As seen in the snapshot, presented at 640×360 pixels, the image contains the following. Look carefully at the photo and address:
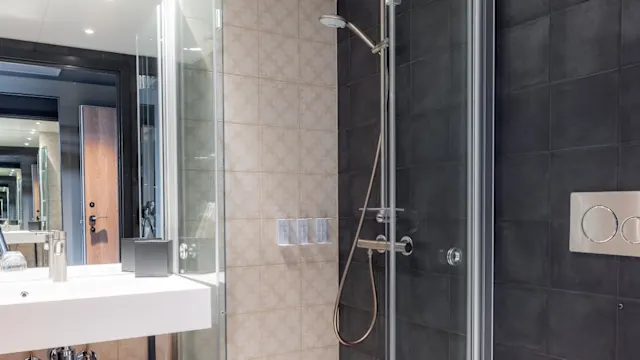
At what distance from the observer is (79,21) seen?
6.40 feet

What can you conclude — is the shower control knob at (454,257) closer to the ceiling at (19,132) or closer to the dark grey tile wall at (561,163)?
the dark grey tile wall at (561,163)

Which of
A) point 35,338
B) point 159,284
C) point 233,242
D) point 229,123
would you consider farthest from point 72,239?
point 229,123

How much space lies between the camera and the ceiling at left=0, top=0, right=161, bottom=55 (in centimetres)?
186

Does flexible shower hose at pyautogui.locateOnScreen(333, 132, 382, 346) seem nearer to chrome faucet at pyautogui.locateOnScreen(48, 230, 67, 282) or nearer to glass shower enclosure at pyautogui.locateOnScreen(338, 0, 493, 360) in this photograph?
glass shower enclosure at pyautogui.locateOnScreen(338, 0, 493, 360)

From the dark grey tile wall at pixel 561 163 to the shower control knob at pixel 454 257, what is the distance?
0.46 ft

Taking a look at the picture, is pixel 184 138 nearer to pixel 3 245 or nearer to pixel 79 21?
pixel 79 21

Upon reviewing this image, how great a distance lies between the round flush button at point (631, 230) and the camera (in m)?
1.34

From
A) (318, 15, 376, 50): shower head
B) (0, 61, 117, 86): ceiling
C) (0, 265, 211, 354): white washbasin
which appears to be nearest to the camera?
(0, 265, 211, 354): white washbasin

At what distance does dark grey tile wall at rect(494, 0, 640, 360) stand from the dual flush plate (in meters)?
0.03

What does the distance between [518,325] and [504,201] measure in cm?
43

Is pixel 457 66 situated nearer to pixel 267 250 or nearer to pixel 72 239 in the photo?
pixel 267 250

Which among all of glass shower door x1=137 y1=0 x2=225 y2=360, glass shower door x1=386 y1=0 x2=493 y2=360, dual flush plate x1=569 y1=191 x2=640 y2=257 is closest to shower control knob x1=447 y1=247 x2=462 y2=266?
glass shower door x1=386 y1=0 x2=493 y2=360

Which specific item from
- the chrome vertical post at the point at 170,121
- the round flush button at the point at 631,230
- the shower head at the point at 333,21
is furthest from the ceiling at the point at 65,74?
the round flush button at the point at 631,230

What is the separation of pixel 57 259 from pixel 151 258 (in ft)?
1.12
